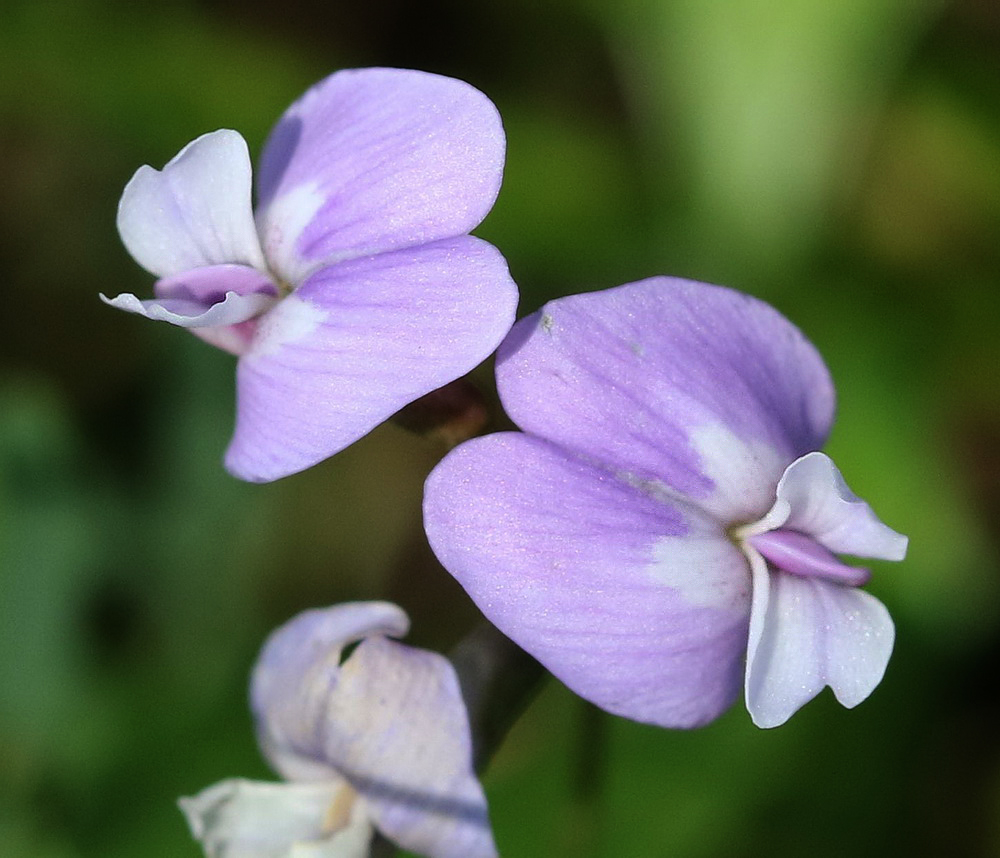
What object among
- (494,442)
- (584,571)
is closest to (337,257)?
(494,442)

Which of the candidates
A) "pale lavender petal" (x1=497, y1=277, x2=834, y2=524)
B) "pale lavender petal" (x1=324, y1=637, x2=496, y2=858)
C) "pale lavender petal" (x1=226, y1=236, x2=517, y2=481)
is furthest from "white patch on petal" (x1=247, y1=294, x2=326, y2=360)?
"pale lavender petal" (x1=324, y1=637, x2=496, y2=858)

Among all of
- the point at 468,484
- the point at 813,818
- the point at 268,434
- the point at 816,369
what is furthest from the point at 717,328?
the point at 813,818

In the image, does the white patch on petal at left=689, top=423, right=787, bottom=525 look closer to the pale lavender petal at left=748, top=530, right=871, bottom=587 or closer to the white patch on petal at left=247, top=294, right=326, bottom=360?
the pale lavender petal at left=748, top=530, right=871, bottom=587

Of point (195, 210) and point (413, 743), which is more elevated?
point (195, 210)

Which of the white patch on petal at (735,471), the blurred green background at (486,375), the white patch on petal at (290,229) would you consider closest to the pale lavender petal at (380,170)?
the white patch on petal at (290,229)

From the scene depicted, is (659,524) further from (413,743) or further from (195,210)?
(195,210)

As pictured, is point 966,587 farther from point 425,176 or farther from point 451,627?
point 425,176
